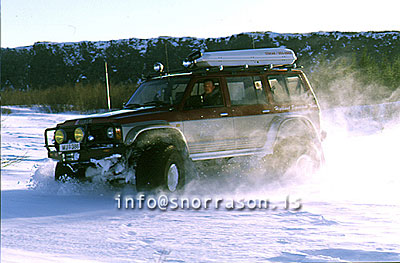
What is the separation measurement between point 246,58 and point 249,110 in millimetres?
942

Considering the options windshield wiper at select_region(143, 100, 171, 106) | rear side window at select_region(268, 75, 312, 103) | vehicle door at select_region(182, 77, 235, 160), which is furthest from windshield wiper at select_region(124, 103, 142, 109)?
rear side window at select_region(268, 75, 312, 103)

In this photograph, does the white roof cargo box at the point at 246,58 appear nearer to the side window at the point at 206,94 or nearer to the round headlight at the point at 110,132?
the side window at the point at 206,94

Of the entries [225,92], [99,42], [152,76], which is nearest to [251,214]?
[225,92]

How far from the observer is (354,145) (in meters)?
13.3

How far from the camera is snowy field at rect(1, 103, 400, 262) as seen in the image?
3.81m

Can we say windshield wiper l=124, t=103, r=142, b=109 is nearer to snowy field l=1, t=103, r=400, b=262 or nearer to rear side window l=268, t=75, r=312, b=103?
snowy field l=1, t=103, r=400, b=262

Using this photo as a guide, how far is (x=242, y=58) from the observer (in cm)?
784

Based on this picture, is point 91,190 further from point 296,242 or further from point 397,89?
point 397,89

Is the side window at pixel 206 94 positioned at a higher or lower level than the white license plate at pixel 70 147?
higher

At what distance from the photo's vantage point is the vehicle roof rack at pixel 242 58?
7492 mm

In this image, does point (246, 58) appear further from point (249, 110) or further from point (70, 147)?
point (70, 147)

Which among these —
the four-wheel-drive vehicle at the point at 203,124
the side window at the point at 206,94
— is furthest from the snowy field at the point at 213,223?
the side window at the point at 206,94

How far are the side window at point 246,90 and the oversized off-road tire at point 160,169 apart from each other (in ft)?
5.32

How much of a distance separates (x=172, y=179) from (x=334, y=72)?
136 feet
